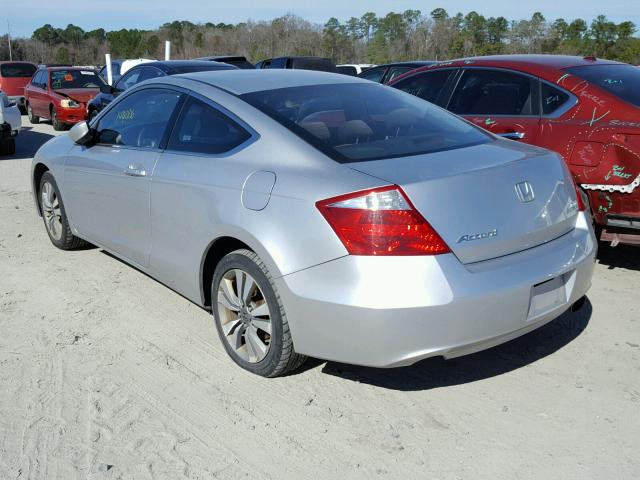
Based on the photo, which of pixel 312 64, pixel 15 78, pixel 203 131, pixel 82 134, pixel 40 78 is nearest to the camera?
pixel 203 131

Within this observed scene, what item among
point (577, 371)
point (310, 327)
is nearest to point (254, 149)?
point (310, 327)

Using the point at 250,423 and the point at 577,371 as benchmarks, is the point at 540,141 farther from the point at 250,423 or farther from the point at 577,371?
the point at 250,423

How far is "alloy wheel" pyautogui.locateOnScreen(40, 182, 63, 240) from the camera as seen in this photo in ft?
19.2

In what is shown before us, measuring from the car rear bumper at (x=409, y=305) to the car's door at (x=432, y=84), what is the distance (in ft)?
11.1

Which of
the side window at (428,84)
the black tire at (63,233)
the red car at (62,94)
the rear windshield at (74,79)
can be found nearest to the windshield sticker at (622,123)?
the side window at (428,84)

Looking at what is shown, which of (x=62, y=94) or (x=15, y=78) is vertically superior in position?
(x=15, y=78)

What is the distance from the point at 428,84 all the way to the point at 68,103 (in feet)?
37.5

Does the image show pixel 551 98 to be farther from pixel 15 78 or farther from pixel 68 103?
pixel 15 78

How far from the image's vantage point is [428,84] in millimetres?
6625

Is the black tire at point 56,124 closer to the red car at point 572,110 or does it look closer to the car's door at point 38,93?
the car's door at point 38,93

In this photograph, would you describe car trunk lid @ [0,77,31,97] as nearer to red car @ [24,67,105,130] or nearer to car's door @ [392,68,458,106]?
red car @ [24,67,105,130]

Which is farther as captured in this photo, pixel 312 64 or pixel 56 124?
pixel 312 64

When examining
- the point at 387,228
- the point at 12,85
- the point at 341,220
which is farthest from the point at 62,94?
the point at 387,228

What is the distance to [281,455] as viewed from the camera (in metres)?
3.02
